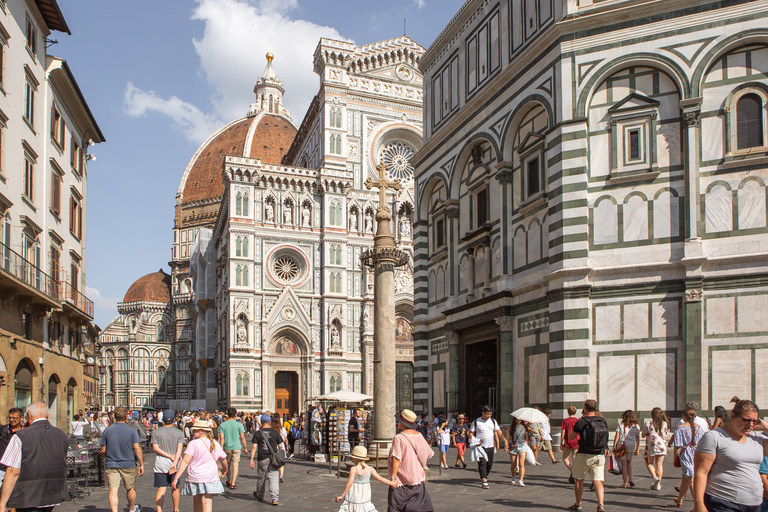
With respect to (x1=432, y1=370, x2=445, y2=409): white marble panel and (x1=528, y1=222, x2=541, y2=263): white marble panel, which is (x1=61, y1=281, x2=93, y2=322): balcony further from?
(x1=528, y1=222, x2=541, y2=263): white marble panel

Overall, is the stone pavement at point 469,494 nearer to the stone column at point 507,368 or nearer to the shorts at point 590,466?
the shorts at point 590,466

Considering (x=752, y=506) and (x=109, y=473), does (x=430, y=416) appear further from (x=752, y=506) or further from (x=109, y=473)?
(x=752, y=506)

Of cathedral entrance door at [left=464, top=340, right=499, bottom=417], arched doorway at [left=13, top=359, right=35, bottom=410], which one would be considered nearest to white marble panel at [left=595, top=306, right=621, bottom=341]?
cathedral entrance door at [left=464, top=340, right=499, bottom=417]

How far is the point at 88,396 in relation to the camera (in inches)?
1524

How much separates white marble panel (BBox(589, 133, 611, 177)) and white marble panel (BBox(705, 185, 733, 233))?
97.8 inches

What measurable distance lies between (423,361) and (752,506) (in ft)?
72.1

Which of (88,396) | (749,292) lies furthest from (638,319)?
(88,396)

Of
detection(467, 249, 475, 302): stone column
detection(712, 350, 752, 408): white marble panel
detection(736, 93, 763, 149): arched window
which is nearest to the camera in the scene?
detection(712, 350, 752, 408): white marble panel

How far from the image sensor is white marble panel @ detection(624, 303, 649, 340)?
18766 millimetres

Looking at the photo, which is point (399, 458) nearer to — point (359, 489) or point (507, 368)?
point (359, 489)

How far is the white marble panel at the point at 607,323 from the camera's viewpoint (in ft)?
62.6

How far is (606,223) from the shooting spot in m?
19.5

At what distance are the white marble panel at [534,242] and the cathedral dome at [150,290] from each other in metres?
86.2

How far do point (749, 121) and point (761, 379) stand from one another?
19.5 ft
